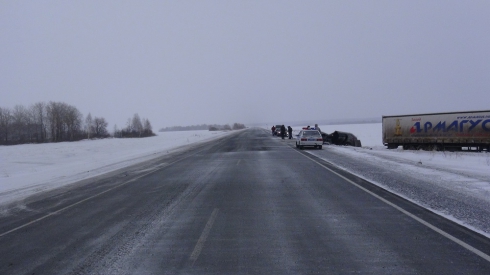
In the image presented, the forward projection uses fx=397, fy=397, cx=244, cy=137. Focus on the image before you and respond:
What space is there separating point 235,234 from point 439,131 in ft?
91.8

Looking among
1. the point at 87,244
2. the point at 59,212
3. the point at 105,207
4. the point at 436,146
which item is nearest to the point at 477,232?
the point at 87,244

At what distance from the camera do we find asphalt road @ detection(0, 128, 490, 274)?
5.54 metres

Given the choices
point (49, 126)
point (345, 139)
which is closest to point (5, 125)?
point (49, 126)

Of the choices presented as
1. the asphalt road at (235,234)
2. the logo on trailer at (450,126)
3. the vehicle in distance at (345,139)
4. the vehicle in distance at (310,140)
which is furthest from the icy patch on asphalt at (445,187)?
the vehicle in distance at (345,139)

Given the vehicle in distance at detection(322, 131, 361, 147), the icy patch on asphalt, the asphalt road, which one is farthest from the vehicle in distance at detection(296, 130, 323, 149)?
the asphalt road

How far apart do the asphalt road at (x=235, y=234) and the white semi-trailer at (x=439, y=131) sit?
20.6 metres

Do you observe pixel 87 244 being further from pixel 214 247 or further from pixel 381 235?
pixel 381 235

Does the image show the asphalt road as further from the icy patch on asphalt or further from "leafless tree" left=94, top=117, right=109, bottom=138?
"leafless tree" left=94, top=117, right=109, bottom=138

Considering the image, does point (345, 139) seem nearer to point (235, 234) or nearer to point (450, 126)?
point (450, 126)

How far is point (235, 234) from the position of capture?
7.18 meters

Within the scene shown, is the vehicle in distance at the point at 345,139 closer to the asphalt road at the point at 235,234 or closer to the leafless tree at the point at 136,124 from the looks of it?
the asphalt road at the point at 235,234

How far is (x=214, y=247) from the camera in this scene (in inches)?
252

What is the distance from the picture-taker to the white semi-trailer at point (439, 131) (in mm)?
28438

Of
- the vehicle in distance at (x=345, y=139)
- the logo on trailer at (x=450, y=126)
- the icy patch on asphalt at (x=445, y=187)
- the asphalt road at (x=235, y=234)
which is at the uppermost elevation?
the logo on trailer at (x=450, y=126)
